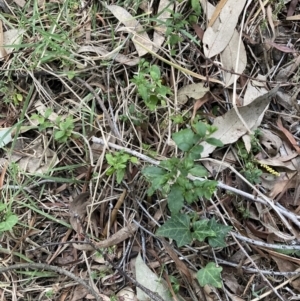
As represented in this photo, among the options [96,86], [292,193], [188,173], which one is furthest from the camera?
[96,86]

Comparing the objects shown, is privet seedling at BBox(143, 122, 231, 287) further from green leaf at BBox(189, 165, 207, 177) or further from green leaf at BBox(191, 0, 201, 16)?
green leaf at BBox(191, 0, 201, 16)

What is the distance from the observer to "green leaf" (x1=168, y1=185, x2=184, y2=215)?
1624 mm

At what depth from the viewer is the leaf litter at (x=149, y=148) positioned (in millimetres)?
1750

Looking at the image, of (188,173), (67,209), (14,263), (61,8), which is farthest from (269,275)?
(61,8)

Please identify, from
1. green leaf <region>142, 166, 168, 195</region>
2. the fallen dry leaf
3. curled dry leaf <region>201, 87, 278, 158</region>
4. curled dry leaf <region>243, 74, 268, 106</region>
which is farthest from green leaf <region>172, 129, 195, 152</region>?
the fallen dry leaf

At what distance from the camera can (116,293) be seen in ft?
5.92

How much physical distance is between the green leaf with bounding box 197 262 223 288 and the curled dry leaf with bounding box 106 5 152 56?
2.83 ft

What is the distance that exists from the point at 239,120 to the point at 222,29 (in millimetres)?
374

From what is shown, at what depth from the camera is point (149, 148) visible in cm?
184

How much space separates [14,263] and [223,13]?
50.1 inches

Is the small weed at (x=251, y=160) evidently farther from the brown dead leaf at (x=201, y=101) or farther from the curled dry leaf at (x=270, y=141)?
the brown dead leaf at (x=201, y=101)

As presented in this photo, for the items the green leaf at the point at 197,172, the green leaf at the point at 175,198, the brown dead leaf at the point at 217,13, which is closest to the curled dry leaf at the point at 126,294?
the green leaf at the point at 175,198

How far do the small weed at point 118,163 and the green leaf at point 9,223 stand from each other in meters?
0.40

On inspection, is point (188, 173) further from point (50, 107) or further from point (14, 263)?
point (14, 263)
